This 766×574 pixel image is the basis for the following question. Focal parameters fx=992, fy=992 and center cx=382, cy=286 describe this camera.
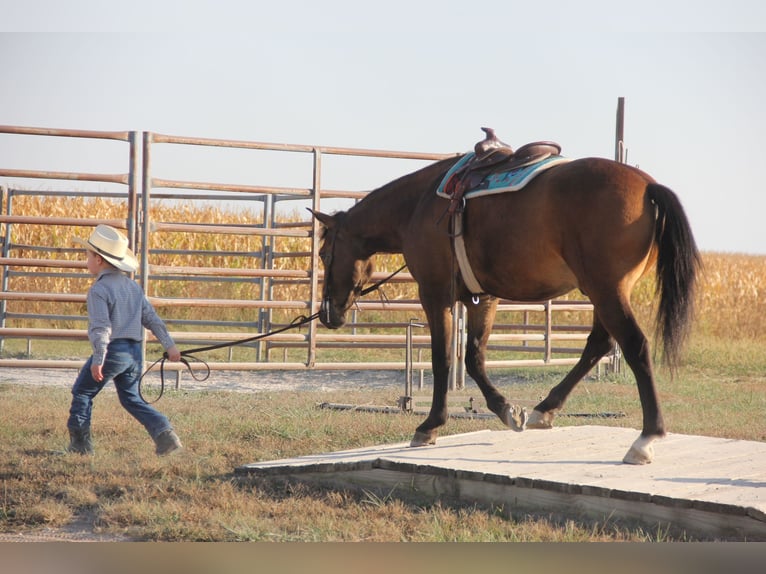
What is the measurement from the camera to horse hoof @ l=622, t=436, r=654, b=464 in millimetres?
5359

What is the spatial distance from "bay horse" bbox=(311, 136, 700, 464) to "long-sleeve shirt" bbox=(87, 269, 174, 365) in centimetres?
161

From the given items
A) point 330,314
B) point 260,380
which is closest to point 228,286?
point 260,380

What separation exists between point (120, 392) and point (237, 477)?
1.19 meters

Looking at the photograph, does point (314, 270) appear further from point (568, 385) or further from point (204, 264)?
point (204, 264)

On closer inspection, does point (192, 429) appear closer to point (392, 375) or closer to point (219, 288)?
point (392, 375)

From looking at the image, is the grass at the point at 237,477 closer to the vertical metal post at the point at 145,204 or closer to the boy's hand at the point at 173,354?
the boy's hand at the point at 173,354

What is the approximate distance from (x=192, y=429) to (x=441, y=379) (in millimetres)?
2240

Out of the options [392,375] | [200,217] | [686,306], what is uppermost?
[200,217]

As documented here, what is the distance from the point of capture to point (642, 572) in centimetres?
349

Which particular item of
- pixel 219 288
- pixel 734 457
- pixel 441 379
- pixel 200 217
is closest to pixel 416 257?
pixel 441 379

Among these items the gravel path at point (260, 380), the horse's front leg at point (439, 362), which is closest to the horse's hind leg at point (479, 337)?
the horse's front leg at point (439, 362)

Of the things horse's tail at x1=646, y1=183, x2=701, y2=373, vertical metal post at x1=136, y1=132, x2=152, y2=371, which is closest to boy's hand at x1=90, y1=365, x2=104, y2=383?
horse's tail at x1=646, y1=183, x2=701, y2=373

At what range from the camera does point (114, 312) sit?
21.3 feet

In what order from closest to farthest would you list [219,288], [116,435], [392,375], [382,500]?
[382,500] < [116,435] < [392,375] < [219,288]
